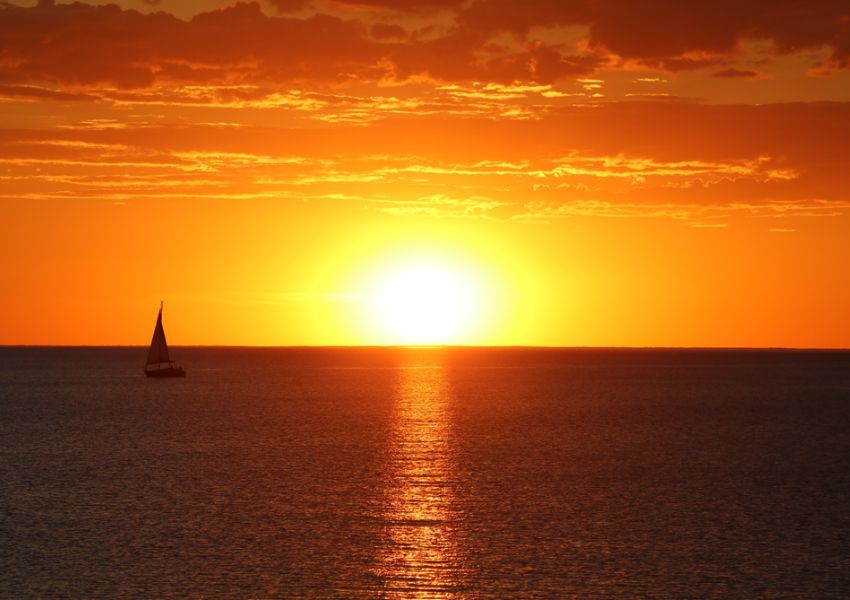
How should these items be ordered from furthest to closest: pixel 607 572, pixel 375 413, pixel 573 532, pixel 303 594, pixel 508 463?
1. pixel 375 413
2. pixel 508 463
3. pixel 573 532
4. pixel 607 572
5. pixel 303 594

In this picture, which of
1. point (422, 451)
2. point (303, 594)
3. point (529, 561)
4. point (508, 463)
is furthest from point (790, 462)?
point (303, 594)

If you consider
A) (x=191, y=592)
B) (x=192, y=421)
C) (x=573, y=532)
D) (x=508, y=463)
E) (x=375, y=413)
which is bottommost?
(x=191, y=592)

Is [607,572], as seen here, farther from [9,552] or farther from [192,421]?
[192,421]

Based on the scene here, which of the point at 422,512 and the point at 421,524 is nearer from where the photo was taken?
the point at 421,524

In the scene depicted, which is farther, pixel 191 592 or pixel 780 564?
pixel 780 564

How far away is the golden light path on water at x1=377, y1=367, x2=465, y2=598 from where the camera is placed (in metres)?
50.4

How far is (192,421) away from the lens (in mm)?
144750

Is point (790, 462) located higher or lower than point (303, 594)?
higher

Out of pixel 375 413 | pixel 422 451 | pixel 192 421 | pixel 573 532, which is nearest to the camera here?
pixel 573 532

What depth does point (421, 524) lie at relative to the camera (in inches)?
2549

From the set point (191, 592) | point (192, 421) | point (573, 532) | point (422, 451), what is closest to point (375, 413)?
point (192, 421)

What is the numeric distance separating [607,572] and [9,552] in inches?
1087

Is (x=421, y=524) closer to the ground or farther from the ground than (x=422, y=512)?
closer to the ground

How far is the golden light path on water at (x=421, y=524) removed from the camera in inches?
1983
